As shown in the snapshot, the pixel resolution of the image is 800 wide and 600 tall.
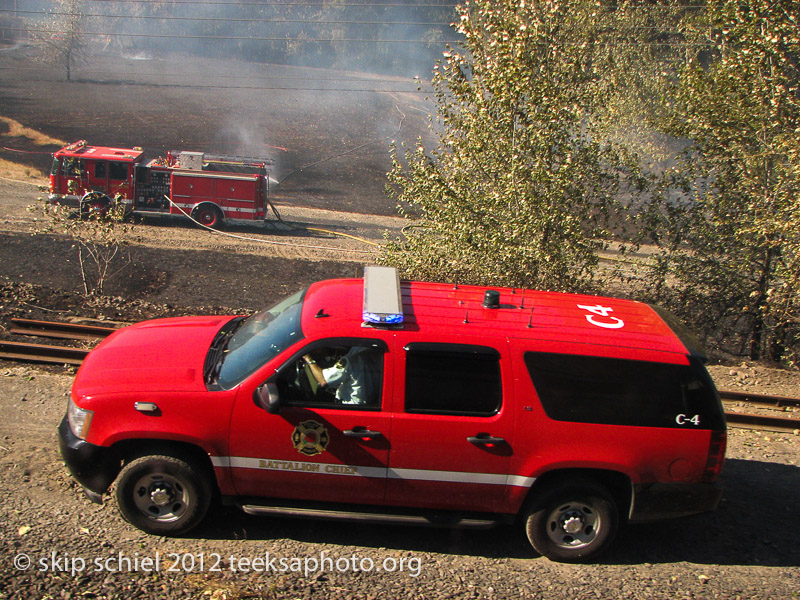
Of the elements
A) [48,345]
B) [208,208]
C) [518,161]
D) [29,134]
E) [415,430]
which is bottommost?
[48,345]

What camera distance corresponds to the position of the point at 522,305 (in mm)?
5879

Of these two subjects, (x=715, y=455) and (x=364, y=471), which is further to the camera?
(x=715, y=455)

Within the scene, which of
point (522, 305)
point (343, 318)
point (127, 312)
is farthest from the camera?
point (127, 312)

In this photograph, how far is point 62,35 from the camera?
1980 inches

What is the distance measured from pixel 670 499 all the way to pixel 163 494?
3869 mm

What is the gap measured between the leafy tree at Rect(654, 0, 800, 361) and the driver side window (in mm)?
8235

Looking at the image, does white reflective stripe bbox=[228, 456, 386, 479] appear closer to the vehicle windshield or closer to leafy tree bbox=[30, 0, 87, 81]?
the vehicle windshield

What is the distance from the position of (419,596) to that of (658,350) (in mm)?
2563

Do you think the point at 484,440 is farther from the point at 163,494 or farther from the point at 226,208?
the point at 226,208

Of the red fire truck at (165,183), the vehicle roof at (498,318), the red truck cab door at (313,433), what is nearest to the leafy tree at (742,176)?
the vehicle roof at (498,318)

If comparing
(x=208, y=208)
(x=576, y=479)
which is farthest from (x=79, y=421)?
(x=208, y=208)

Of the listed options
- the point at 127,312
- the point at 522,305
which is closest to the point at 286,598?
the point at 522,305

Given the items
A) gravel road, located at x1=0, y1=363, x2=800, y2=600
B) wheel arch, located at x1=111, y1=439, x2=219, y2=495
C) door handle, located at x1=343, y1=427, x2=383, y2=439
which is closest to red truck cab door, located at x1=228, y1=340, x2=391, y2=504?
door handle, located at x1=343, y1=427, x2=383, y2=439

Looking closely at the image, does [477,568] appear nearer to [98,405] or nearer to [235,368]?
[235,368]
